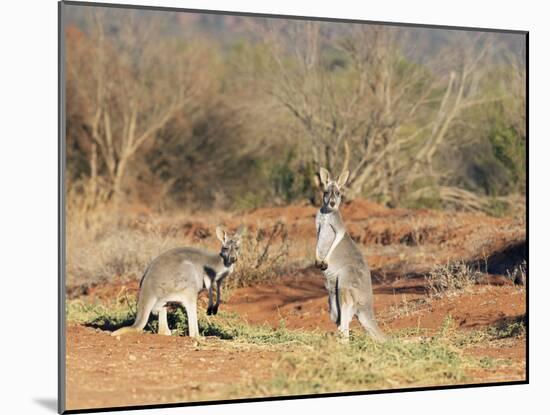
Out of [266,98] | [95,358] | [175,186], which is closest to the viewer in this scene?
[95,358]

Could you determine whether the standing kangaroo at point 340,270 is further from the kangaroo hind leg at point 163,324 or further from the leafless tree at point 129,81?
the leafless tree at point 129,81

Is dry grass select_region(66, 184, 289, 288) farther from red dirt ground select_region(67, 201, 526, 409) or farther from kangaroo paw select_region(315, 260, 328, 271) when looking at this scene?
kangaroo paw select_region(315, 260, 328, 271)

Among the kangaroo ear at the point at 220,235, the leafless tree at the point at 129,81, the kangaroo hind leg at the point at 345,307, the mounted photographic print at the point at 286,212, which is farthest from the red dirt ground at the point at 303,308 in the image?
the leafless tree at the point at 129,81

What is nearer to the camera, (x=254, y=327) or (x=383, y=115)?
(x=254, y=327)

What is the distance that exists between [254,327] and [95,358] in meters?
2.52

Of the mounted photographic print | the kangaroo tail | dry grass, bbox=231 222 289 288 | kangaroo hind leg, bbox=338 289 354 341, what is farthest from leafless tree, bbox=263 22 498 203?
the kangaroo tail

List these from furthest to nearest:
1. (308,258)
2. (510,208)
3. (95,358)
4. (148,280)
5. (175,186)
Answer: (175,186) → (510,208) → (308,258) → (148,280) → (95,358)

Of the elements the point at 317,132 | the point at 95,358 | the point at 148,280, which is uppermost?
the point at 317,132

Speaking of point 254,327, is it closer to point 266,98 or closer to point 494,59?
point 266,98

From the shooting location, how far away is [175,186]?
24.3 meters

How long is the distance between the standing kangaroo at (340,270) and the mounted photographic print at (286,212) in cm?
2

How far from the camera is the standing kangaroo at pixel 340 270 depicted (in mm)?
9453

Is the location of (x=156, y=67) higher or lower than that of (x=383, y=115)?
higher

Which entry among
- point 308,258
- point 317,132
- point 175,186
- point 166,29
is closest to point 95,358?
point 308,258
